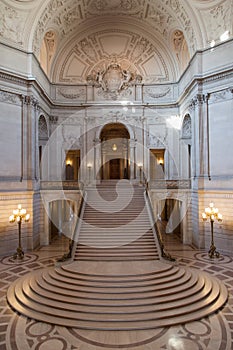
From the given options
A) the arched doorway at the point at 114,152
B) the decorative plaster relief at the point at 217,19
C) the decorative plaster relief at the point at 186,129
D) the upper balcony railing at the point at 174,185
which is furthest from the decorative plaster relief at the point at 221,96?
the arched doorway at the point at 114,152

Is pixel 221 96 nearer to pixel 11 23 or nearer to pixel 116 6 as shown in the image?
pixel 116 6

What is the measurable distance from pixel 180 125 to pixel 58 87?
1007cm

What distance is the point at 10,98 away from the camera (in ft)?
49.6

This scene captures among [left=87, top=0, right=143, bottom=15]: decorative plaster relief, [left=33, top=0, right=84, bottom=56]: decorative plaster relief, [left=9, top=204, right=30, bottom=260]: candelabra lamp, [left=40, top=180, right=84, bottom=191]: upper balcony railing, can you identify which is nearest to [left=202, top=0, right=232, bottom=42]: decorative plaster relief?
[left=87, top=0, right=143, bottom=15]: decorative plaster relief

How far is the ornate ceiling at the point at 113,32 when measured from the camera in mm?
15328

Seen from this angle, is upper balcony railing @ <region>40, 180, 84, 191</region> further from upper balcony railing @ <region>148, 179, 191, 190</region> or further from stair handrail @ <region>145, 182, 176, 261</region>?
upper balcony railing @ <region>148, 179, 191, 190</region>

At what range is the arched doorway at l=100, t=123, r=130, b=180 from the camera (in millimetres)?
23656

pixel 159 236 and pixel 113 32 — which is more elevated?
pixel 113 32

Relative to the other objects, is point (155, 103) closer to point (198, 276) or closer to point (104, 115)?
point (104, 115)

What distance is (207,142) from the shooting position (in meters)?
15.8

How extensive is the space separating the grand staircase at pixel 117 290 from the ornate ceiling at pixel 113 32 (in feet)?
40.2

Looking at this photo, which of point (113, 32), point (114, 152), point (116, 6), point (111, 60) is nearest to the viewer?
point (116, 6)

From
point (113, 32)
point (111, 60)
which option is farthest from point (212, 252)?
point (113, 32)

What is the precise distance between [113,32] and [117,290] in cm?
1898
